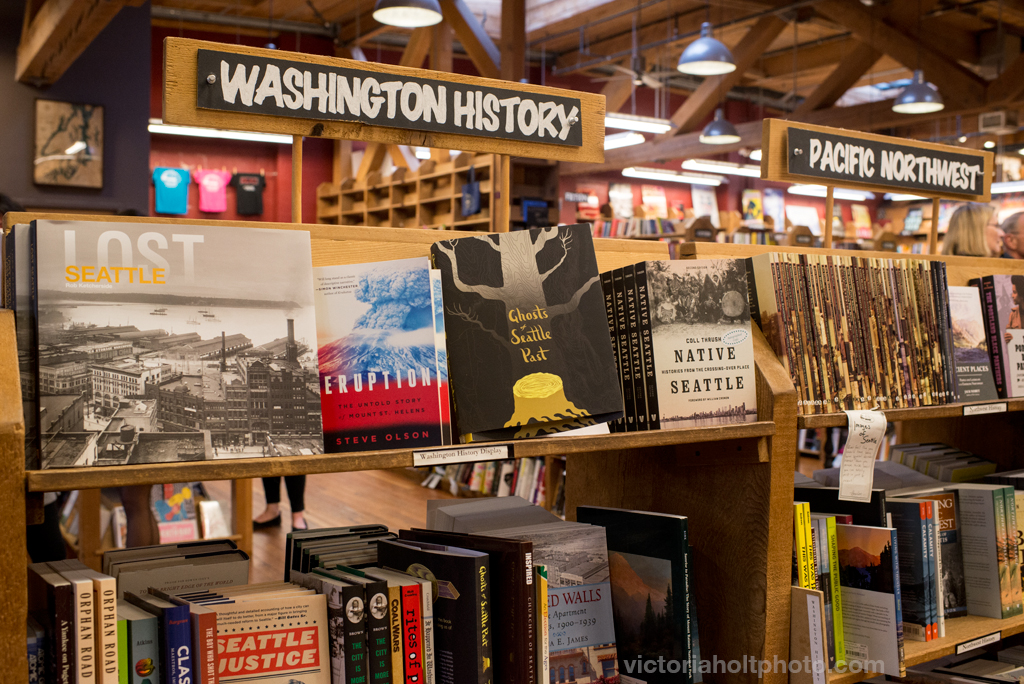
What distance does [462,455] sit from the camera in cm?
123

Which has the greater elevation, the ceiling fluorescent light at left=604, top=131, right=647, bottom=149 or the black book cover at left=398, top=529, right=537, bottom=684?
the ceiling fluorescent light at left=604, top=131, right=647, bottom=149

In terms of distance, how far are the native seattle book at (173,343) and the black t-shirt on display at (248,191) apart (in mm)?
9282

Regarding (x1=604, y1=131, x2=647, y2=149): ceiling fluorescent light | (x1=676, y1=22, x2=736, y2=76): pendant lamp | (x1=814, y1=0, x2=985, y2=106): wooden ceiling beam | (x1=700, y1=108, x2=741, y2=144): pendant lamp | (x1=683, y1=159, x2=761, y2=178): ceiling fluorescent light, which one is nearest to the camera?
(x1=676, y1=22, x2=736, y2=76): pendant lamp

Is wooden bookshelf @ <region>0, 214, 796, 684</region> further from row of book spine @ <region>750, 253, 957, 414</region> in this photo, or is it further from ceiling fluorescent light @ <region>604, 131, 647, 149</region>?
ceiling fluorescent light @ <region>604, 131, 647, 149</region>

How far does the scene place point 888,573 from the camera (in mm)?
1593

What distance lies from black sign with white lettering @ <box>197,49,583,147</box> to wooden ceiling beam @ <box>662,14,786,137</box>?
7797 mm

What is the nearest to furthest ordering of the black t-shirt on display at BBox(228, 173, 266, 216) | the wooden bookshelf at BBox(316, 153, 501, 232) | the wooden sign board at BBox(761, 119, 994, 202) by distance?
the wooden sign board at BBox(761, 119, 994, 202) → the wooden bookshelf at BBox(316, 153, 501, 232) → the black t-shirt on display at BBox(228, 173, 266, 216)

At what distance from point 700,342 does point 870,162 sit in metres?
0.83

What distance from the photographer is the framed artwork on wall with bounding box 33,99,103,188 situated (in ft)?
20.7

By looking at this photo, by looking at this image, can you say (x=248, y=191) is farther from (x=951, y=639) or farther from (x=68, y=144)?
(x=951, y=639)

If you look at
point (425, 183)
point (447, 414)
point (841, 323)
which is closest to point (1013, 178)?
point (425, 183)

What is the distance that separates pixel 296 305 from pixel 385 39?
9986mm

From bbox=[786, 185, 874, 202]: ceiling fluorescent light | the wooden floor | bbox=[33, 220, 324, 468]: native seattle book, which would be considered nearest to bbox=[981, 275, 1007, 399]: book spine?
bbox=[33, 220, 324, 468]: native seattle book

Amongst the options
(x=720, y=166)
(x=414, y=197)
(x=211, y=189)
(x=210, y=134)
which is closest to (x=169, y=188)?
(x=211, y=189)
